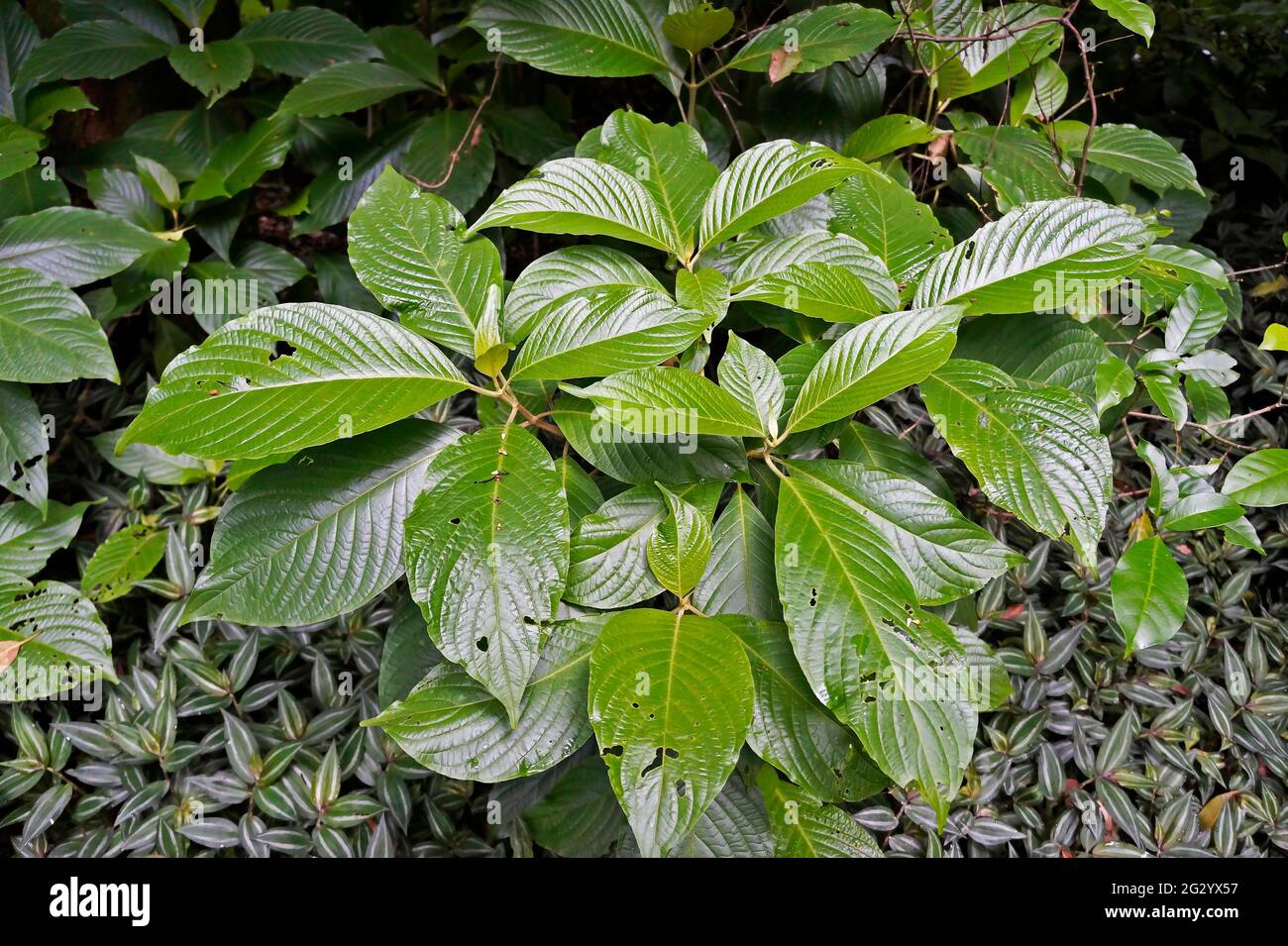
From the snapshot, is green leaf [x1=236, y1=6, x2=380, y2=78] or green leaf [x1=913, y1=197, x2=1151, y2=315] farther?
green leaf [x1=236, y1=6, x2=380, y2=78]

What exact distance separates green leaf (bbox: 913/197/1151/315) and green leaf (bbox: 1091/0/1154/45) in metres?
0.36

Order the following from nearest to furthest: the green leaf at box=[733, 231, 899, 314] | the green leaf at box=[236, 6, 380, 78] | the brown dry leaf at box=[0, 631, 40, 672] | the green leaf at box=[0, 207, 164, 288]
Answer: the green leaf at box=[733, 231, 899, 314], the brown dry leaf at box=[0, 631, 40, 672], the green leaf at box=[0, 207, 164, 288], the green leaf at box=[236, 6, 380, 78]

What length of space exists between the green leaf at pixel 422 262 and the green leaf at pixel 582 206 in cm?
5

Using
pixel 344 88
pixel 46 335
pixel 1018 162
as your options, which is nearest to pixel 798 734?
pixel 1018 162

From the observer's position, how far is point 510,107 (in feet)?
6.40

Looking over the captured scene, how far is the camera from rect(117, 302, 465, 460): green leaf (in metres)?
0.88

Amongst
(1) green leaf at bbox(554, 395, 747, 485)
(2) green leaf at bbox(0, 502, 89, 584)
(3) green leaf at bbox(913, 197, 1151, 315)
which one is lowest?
(2) green leaf at bbox(0, 502, 89, 584)

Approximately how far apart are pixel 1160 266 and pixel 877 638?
0.91m

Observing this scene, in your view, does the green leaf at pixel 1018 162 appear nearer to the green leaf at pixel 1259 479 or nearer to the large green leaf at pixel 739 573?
the green leaf at pixel 1259 479

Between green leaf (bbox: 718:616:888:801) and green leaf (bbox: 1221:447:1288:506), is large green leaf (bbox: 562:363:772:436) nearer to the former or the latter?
green leaf (bbox: 718:616:888:801)

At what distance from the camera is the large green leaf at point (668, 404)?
863 mm

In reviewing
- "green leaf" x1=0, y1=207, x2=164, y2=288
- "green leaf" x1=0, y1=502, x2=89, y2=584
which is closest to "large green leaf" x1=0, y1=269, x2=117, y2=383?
"green leaf" x1=0, y1=207, x2=164, y2=288

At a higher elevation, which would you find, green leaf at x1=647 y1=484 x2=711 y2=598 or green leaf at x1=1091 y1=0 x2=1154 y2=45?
green leaf at x1=1091 y1=0 x2=1154 y2=45

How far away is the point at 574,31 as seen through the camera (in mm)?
1499
